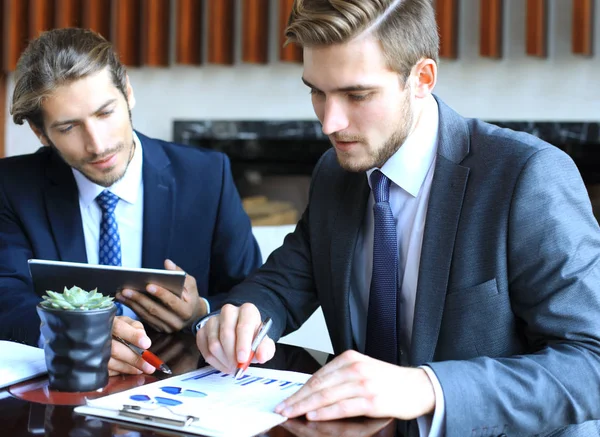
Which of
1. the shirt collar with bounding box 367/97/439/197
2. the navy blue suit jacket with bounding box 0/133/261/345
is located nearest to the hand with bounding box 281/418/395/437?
the shirt collar with bounding box 367/97/439/197

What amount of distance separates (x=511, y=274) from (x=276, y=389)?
0.45 m

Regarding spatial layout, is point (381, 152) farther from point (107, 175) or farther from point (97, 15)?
point (97, 15)

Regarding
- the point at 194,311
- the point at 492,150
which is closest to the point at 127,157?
the point at 194,311

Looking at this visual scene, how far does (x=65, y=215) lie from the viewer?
1.99 m

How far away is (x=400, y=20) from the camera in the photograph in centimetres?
147

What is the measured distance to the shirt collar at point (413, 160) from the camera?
150 centimetres

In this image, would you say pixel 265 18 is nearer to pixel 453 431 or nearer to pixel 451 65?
pixel 451 65

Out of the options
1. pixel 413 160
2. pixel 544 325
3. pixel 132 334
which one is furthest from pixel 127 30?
pixel 544 325

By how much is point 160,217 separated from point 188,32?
199 cm

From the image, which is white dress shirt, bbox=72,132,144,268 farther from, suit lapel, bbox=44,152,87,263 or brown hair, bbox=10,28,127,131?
brown hair, bbox=10,28,127,131

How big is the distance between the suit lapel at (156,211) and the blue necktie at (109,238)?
0.27 feet

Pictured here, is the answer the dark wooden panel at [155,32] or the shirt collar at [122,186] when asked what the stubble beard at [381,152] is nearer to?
the shirt collar at [122,186]

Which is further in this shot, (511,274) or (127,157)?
(127,157)

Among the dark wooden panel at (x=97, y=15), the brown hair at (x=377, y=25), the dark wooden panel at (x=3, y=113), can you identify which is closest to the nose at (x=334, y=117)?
the brown hair at (x=377, y=25)
